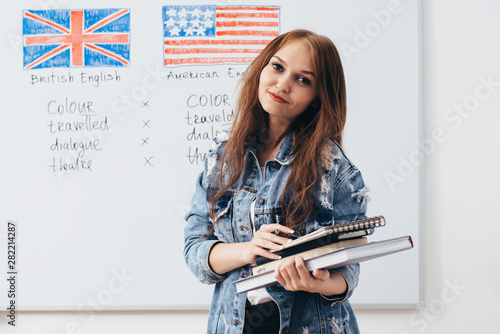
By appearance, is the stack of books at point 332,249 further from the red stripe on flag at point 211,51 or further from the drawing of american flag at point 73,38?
the drawing of american flag at point 73,38

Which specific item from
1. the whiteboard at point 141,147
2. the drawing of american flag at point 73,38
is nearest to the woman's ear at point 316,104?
the whiteboard at point 141,147

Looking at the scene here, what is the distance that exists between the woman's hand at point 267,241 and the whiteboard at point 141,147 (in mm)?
1019

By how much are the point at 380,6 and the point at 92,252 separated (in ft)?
4.53

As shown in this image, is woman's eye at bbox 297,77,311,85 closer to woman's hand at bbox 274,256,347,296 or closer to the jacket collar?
Result: the jacket collar

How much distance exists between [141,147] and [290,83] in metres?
1.05

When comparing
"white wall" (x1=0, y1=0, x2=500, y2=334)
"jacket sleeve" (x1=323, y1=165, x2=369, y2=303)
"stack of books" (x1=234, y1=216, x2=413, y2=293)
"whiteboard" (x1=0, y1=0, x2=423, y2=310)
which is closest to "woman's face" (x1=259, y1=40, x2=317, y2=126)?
"jacket sleeve" (x1=323, y1=165, x2=369, y2=303)

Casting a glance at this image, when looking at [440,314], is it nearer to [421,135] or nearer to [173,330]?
[421,135]

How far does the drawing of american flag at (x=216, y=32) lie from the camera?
1.77 m

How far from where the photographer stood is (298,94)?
855 millimetres

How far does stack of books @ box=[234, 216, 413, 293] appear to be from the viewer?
0.70 meters

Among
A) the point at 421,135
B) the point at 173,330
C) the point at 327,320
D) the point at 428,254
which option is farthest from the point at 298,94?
the point at 173,330

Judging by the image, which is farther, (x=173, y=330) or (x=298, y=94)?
(x=173, y=330)

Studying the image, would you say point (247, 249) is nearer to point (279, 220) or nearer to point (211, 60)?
point (279, 220)

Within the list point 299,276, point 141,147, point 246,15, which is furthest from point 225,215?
point 246,15
